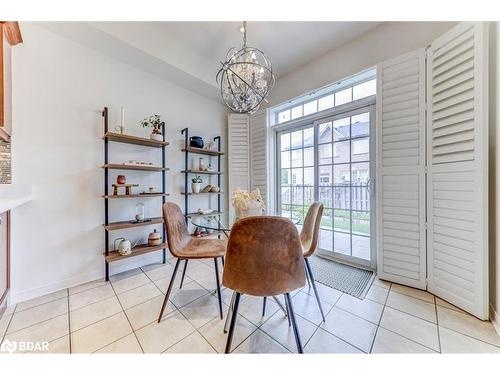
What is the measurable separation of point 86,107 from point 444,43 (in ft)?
11.7

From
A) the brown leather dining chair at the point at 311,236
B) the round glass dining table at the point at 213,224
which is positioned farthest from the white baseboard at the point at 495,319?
the round glass dining table at the point at 213,224

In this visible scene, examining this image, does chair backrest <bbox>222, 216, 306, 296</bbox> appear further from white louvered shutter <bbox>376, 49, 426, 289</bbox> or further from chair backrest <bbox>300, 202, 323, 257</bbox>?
white louvered shutter <bbox>376, 49, 426, 289</bbox>

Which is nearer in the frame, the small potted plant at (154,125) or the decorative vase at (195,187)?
the small potted plant at (154,125)

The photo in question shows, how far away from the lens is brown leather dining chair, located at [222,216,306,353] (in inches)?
37.4

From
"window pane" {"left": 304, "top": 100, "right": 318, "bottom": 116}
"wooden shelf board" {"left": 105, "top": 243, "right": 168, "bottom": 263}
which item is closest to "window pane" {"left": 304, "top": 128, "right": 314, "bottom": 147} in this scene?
"window pane" {"left": 304, "top": 100, "right": 318, "bottom": 116}

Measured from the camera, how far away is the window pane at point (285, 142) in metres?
3.22

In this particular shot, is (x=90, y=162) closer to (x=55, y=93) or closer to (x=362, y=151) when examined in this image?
(x=55, y=93)

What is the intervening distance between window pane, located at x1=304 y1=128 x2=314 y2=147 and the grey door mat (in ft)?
5.66

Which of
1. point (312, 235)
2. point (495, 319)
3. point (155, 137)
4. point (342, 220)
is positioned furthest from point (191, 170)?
point (495, 319)

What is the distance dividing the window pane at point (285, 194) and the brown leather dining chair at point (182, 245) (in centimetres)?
173

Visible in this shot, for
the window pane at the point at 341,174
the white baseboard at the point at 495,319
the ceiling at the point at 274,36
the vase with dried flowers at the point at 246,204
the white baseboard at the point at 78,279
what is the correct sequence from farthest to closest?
the window pane at the point at 341,174 → the ceiling at the point at 274,36 → the white baseboard at the point at 78,279 → the vase with dried flowers at the point at 246,204 → the white baseboard at the point at 495,319

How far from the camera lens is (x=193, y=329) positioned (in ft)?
4.59

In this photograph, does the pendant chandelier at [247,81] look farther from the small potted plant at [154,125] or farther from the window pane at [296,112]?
the window pane at [296,112]
